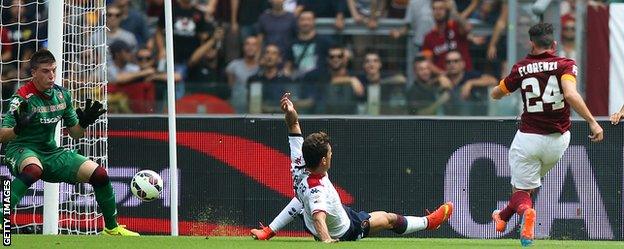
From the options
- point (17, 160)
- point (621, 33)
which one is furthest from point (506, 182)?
point (17, 160)

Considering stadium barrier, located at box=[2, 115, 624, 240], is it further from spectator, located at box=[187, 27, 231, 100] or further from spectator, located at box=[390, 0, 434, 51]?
spectator, located at box=[390, 0, 434, 51]

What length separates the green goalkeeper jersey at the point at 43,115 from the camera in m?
10.9

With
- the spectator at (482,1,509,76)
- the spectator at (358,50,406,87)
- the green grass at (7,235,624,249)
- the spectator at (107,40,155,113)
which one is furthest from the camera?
the spectator at (482,1,509,76)

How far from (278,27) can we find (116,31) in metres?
2.26

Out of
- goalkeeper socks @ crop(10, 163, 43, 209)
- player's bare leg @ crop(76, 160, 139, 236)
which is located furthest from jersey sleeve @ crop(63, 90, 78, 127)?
goalkeeper socks @ crop(10, 163, 43, 209)

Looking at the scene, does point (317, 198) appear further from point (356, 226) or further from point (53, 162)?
point (53, 162)

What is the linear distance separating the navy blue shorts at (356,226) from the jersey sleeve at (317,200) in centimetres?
46

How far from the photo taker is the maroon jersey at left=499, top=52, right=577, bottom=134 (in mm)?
10320

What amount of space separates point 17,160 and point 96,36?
2.91 meters

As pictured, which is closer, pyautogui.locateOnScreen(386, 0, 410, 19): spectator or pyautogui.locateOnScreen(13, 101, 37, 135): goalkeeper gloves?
pyautogui.locateOnScreen(13, 101, 37, 135): goalkeeper gloves

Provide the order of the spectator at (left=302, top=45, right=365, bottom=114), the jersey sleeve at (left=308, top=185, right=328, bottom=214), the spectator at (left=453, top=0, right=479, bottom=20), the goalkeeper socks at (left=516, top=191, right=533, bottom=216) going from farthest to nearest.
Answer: the spectator at (left=453, top=0, right=479, bottom=20) → the spectator at (left=302, top=45, right=365, bottom=114) → the goalkeeper socks at (left=516, top=191, right=533, bottom=216) → the jersey sleeve at (left=308, top=185, right=328, bottom=214)

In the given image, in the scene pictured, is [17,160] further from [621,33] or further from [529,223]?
[621,33]

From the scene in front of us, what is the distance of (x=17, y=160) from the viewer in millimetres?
10938
